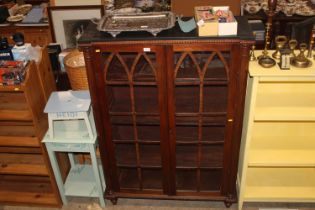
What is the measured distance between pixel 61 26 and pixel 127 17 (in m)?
1.21

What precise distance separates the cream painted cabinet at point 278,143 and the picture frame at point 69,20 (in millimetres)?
1552

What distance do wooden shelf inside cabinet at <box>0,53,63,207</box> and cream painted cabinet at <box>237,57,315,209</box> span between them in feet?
4.23

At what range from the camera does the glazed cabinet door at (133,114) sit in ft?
6.43

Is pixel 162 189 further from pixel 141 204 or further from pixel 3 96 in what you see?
pixel 3 96

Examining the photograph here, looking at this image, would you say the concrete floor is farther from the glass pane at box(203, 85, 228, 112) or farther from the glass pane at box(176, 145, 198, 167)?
the glass pane at box(203, 85, 228, 112)

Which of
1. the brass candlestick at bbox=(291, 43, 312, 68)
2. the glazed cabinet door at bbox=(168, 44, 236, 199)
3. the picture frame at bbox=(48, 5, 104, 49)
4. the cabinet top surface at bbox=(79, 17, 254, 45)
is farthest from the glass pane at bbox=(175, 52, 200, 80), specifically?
the picture frame at bbox=(48, 5, 104, 49)

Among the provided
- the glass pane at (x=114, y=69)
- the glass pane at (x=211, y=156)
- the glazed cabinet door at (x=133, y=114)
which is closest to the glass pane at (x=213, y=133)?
the glass pane at (x=211, y=156)

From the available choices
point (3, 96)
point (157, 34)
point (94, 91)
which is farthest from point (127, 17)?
point (3, 96)

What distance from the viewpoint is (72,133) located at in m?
2.36

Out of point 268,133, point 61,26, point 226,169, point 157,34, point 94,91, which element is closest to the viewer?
point 157,34

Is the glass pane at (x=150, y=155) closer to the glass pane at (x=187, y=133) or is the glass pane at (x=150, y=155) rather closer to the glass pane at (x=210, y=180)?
the glass pane at (x=187, y=133)

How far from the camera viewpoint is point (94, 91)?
206 cm

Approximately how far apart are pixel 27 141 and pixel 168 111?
953mm

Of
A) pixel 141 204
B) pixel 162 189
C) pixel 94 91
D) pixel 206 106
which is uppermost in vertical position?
pixel 94 91
